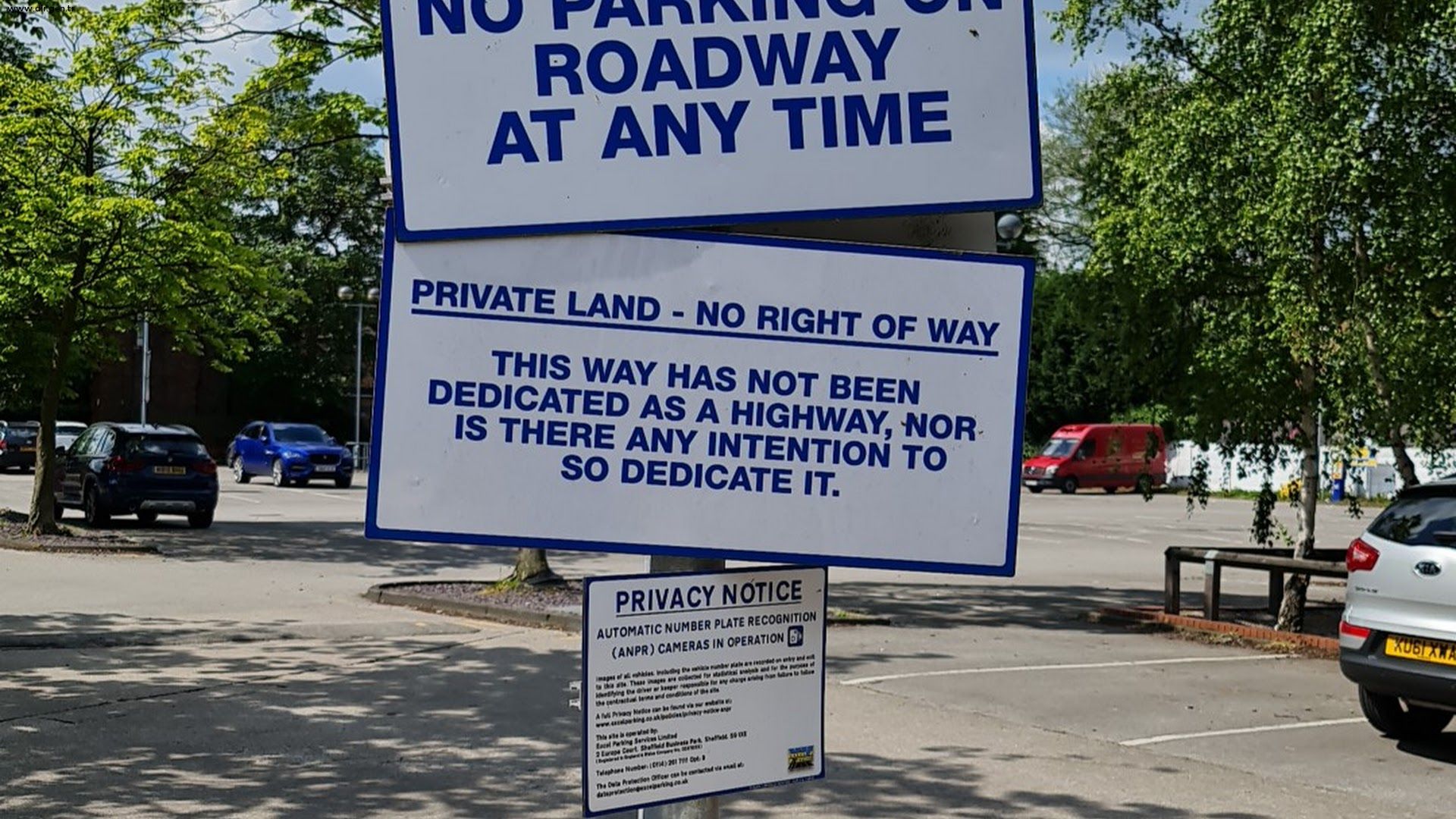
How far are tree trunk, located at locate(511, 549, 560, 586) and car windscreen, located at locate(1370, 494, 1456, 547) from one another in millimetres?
8417

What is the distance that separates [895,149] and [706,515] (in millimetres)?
620

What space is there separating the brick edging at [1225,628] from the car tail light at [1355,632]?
14.4 feet

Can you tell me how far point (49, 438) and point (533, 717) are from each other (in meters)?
15.2

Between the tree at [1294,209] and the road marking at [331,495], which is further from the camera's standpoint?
the road marking at [331,495]

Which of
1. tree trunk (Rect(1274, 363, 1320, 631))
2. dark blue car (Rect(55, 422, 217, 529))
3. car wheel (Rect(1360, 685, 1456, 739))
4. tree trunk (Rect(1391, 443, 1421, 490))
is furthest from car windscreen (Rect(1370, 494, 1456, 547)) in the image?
dark blue car (Rect(55, 422, 217, 529))

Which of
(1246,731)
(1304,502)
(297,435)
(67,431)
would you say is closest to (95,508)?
(297,435)

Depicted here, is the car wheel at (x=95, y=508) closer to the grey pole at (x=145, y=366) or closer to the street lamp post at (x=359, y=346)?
the grey pole at (x=145, y=366)

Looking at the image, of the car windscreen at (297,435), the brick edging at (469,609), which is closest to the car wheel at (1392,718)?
the brick edging at (469,609)

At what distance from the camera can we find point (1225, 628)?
50.2 ft

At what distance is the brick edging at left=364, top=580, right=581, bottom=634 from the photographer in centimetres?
1396

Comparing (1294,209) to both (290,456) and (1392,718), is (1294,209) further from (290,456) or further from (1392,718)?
(290,456)

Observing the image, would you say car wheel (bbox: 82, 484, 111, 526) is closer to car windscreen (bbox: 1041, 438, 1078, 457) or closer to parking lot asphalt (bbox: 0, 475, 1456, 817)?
parking lot asphalt (bbox: 0, 475, 1456, 817)

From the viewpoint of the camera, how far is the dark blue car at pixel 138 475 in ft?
84.6

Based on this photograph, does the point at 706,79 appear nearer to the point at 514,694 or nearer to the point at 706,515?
the point at 706,515
